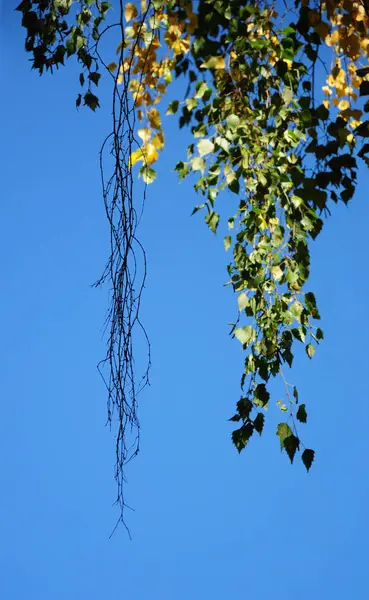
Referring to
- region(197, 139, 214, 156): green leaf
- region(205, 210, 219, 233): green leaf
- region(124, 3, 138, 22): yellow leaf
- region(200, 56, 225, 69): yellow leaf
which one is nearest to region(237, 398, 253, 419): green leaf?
region(205, 210, 219, 233): green leaf

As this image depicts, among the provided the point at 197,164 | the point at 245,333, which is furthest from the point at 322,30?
the point at 245,333

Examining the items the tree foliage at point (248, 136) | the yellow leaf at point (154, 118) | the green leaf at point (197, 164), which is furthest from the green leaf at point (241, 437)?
the yellow leaf at point (154, 118)

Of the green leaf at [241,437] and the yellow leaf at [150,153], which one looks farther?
the yellow leaf at [150,153]

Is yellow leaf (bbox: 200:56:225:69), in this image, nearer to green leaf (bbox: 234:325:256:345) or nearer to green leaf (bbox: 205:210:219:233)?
green leaf (bbox: 205:210:219:233)

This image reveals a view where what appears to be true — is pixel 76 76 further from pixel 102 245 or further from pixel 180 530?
pixel 180 530

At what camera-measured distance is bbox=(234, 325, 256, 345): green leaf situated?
50.8 inches

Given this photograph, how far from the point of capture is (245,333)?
1.31m

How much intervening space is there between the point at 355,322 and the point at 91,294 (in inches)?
41.6

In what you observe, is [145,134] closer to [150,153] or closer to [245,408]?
[150,153]

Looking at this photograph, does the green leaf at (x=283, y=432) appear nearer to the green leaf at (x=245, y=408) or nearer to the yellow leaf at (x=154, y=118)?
the green leaf at (x=245, y=408)

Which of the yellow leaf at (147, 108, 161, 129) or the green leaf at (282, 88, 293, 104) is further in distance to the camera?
the yellow leaf at (147, 108, 161, 129)

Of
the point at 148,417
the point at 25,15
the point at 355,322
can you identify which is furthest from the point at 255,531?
the point at 25,15

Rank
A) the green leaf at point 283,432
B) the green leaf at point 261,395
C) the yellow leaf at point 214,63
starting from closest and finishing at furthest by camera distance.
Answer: the yellow leaf at point 214,63
the green leaf at point 283,432
the green leaf at point 261,395

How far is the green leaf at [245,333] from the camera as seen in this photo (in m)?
1.29
